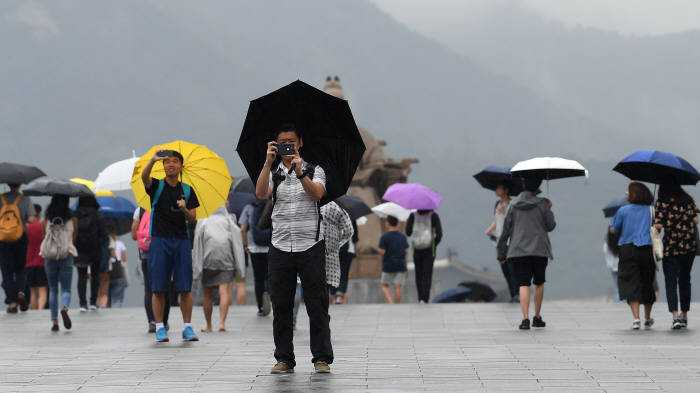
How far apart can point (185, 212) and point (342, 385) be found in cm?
427

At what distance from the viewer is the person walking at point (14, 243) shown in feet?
58.3

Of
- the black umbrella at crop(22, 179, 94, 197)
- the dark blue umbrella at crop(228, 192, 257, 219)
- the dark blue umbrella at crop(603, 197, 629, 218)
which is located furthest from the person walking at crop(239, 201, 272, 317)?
the dark blue umbrella at crop(603, 197, 629, 218)

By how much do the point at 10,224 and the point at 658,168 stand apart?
9720 mm

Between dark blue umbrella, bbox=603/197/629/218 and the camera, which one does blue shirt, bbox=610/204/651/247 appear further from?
dark blue umbrella, bbox=603/197/629/218

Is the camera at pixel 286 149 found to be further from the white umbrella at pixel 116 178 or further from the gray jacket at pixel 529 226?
the white umbrella at pixel 116 178

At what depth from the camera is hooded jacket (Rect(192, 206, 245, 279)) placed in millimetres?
13656

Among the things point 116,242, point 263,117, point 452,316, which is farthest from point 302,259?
point 116,242

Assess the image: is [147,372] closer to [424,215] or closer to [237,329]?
[237,329]

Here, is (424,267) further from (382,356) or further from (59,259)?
(382,356)

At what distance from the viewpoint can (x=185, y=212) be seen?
38.3 ft

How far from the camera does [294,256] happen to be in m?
8.84

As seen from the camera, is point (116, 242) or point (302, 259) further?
point (116, 242)

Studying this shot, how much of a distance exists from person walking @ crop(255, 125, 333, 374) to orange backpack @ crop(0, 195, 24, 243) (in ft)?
32.5

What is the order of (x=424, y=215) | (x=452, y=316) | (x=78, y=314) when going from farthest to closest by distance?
1. (x=424, y=215)
2. (x=78, y=314)
3. (x=452, y=316)
